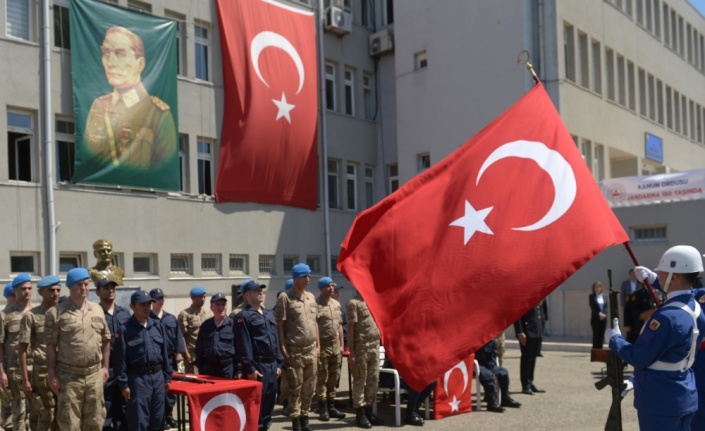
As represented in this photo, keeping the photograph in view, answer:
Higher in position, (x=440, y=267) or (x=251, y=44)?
(x=251, y=44)

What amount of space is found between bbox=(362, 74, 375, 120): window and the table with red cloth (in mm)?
22645

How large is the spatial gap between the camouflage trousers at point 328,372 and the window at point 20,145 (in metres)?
10.8

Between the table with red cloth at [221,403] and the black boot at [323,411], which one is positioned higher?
the table with red cloth at [221,403]

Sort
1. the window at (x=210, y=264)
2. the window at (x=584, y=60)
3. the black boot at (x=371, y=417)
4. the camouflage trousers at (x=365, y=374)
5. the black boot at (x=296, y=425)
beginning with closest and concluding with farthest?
the black boot at (x=296, y=425)
the camouflage trousers at (x=365, y=374)
the black boot at (x=371, y=417)
the window at (x=210, y=264)
the window at (x=584, y=60)

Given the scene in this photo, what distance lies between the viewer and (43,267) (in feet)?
65.1

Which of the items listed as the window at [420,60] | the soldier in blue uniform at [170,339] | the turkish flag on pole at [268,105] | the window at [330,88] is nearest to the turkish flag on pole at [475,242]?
the soldier in blue uniform at [170,339]

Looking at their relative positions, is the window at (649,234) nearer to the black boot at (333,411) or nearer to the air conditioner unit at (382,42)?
the air conditioner unit at (382,42)

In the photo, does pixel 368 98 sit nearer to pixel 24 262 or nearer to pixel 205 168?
pixel 205 168

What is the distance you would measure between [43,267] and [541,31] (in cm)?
1654

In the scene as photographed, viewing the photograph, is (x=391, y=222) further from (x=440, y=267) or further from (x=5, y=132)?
(x=5, y=132)

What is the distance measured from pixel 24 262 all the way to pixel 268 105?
28.7 feet

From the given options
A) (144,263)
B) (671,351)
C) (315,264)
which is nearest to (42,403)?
(671,351)

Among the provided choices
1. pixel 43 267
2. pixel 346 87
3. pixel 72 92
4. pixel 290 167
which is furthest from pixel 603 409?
pixel 346 87

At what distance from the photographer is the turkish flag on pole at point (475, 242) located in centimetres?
672
